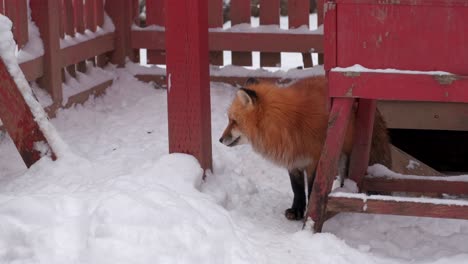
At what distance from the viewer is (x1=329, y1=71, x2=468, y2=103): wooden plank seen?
13.5 ft

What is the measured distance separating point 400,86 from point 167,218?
51.4 inches

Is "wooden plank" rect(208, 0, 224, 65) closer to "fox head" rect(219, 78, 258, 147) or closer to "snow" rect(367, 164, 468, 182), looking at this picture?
"snow" rect(367, 164, 468, 182)

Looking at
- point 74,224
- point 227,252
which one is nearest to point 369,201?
point 227,252

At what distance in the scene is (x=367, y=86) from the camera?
4.25 metres

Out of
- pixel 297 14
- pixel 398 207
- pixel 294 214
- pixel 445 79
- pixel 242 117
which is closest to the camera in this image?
pixel 445 79

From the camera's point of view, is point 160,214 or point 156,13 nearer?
point 160,214

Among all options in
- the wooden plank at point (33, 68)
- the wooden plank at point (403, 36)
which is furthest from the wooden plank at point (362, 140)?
the wooden plank at point (33, 68)

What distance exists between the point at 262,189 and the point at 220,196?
30.0 inches

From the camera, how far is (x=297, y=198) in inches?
200

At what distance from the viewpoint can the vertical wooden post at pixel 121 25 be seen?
24.7 feet

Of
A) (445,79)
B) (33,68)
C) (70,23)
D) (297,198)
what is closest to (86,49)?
(70,23)

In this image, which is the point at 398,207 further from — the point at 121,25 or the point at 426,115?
the point at 121,25

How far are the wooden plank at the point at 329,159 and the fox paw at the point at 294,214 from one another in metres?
0.58

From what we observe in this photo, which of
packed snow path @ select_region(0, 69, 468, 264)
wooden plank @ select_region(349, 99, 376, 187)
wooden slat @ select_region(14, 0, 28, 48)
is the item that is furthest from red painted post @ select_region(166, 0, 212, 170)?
wooden slat @ select_region(14, 0, 28, 48)
